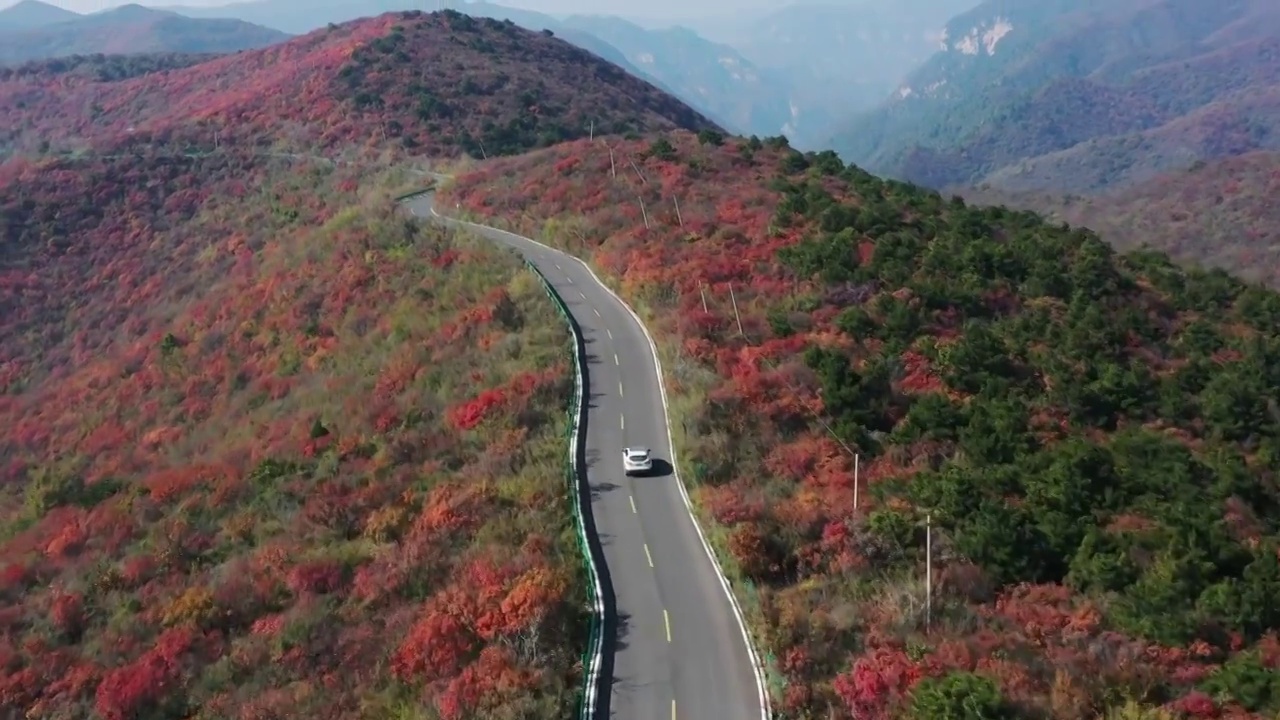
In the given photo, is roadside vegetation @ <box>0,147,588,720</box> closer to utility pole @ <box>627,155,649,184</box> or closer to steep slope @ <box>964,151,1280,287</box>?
utility pole @ <box>627,155,649,184</box>

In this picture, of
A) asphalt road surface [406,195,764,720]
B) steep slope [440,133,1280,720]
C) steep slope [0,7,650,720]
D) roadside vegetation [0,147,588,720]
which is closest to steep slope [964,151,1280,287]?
steep slope [440,133,1280,720]

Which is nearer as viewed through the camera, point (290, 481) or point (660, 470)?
point (660, 470)

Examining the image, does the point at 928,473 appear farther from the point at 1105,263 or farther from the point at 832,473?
the point at 1105,263

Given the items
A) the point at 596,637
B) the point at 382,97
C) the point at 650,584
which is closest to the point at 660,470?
the point at 650,584

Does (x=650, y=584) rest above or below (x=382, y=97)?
below

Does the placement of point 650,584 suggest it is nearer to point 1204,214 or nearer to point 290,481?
point 290,481
